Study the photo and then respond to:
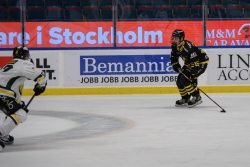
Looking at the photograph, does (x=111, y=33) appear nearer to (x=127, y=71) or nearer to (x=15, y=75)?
(x=127, y=71)

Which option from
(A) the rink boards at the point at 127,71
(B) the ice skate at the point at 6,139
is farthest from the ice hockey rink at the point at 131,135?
(A) the rink boards at the point at 127,71

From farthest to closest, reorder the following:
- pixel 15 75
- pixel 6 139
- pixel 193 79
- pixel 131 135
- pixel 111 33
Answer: pixel 111 33, pixel 193 79, pixel 131 135, pixel 6 139, pixel 15 75

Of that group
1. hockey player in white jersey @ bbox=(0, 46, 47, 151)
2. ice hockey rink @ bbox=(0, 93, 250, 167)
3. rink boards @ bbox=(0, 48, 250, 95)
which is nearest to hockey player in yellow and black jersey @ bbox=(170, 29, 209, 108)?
ice hockey rink @ bbox=(0, 93, 250, 167)

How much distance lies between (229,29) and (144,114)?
14.9ft

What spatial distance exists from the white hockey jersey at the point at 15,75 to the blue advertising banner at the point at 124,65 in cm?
691

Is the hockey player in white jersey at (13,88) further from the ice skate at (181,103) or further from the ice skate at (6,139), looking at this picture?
the ice skate at (181,103)

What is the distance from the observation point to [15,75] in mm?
5664

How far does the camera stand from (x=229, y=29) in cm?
1285

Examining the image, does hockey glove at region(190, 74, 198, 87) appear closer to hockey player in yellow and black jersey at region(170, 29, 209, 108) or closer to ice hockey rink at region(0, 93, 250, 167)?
hockey player in yellow and black jersey at region(170, 29, 209, 108)

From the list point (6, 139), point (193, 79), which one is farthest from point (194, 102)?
point (6, 139)

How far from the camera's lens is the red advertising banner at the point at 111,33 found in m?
12.5

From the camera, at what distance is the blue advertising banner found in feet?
41.5

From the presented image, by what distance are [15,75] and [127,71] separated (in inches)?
280

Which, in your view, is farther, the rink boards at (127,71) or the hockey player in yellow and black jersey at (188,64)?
the rink boards at (127,71)
